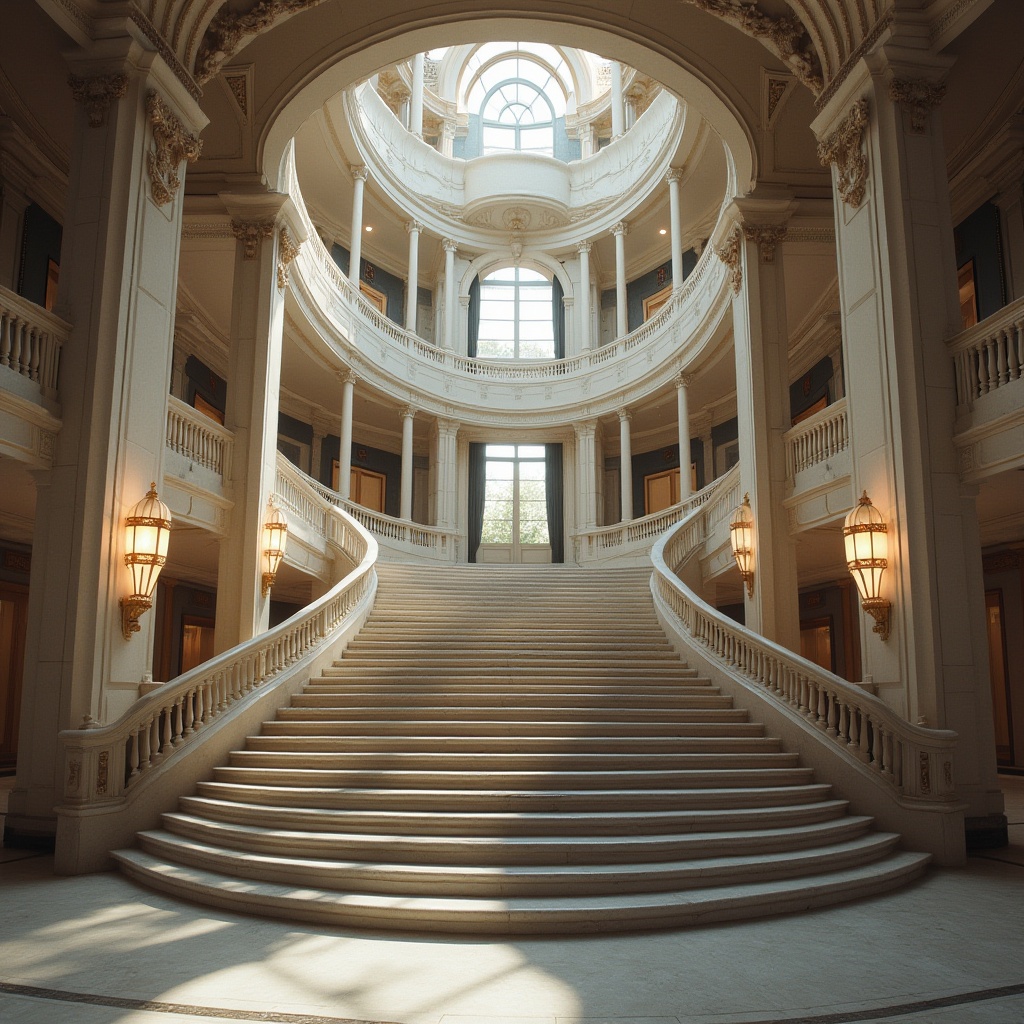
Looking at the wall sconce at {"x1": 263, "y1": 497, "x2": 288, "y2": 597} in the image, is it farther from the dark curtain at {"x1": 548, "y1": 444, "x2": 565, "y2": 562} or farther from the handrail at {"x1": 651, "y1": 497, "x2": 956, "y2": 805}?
the dark curtain at {"x1": 548, "y1": 444, "x2": 565, "y2": 562}

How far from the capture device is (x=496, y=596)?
13961mm

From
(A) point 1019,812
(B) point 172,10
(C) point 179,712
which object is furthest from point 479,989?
(B) point 172,10

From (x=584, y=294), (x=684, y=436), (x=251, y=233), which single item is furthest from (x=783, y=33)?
(x=584, y=294)

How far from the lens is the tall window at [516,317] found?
25719 millimetres

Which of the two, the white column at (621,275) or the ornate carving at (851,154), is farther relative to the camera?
the white column at (621,275)

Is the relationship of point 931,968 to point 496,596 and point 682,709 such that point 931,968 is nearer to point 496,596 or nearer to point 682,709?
point 682,709

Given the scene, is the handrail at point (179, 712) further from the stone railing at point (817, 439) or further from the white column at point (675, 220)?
the white column at point (675, 220)

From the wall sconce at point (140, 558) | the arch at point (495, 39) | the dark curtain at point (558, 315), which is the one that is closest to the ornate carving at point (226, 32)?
the arch at point (495, 39)

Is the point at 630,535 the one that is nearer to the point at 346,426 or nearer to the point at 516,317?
the point at 346,426

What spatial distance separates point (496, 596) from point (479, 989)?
9657 millimetres

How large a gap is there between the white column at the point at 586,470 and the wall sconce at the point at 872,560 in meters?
14.0

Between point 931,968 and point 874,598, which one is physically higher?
point 874,598

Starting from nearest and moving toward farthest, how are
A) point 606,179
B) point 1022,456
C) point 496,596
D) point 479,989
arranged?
point 479,989 < point 1022,456 < point 496,596 < point 606,179

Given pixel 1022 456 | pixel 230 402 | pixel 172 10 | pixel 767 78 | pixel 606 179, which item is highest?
pixel 606 179
